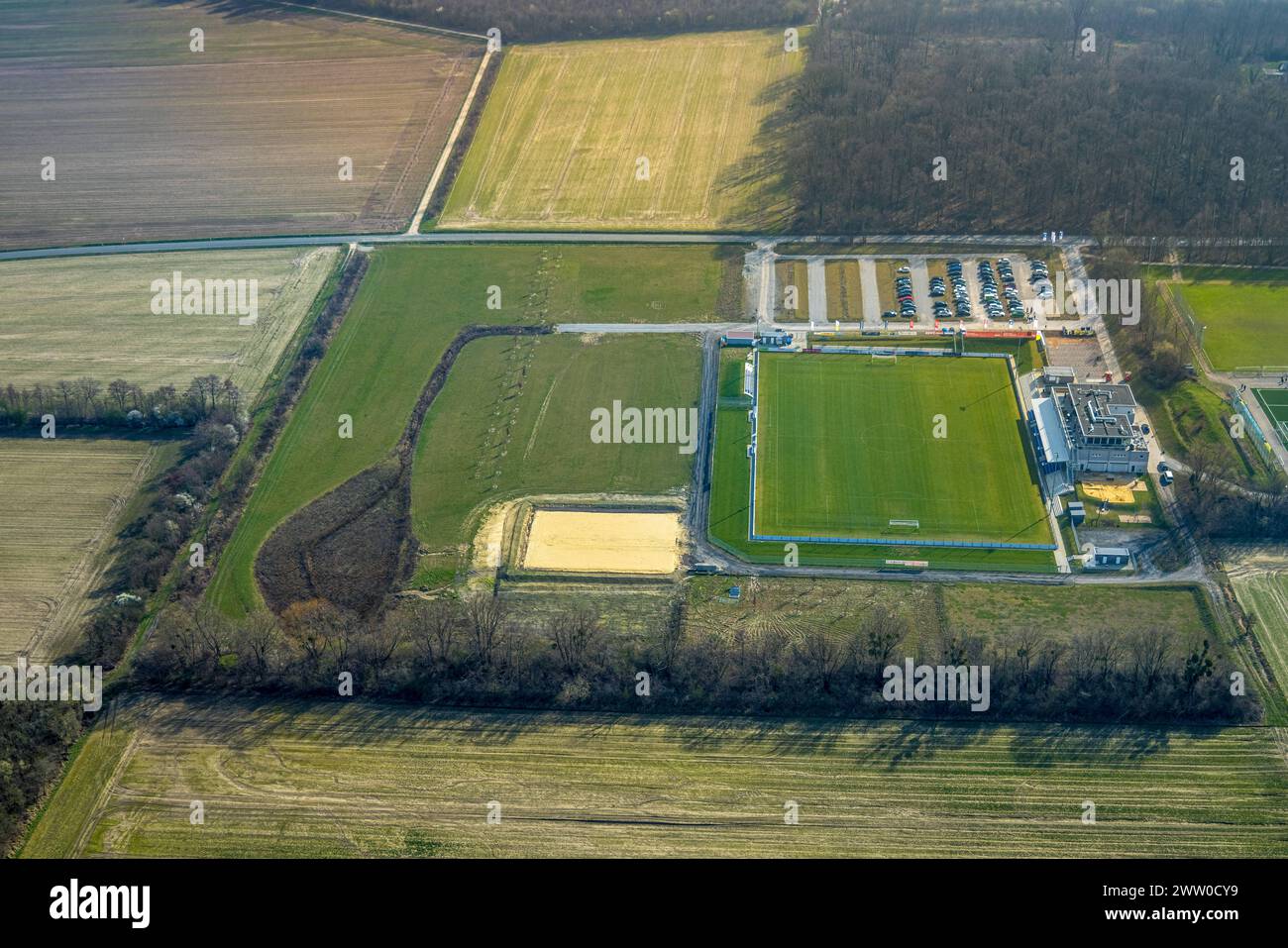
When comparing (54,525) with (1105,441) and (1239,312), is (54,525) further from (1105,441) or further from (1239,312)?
(1239,312)

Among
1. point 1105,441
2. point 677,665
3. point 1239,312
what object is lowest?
point 677,665

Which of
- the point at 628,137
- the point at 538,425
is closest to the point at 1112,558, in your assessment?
the point at 538,425

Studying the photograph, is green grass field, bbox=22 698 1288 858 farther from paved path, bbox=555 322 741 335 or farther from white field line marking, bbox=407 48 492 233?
white field line marking, bbox=407 48 492 233

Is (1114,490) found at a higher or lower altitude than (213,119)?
lower

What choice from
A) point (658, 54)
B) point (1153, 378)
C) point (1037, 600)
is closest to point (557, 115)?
point (658, 54)

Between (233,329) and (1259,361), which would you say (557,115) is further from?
(1259,361)

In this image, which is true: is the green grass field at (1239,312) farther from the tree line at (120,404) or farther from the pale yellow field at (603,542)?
the tree line at (120,404)
